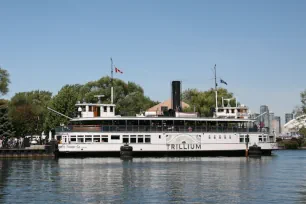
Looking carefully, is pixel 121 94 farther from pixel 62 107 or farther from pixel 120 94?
pixel 62 107

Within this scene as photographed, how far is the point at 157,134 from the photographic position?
248 feet

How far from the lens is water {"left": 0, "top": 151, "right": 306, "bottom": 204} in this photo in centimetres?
3425

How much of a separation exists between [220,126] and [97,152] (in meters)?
18.7

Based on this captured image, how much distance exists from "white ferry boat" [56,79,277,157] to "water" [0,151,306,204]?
51.7ft

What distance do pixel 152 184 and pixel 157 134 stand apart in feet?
114

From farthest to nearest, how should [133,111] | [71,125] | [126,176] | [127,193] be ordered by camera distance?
[133,111] → [71,125] → [126,176] → [127,193]

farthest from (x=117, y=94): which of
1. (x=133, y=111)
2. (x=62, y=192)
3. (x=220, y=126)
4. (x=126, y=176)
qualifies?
(x=62, y=192)

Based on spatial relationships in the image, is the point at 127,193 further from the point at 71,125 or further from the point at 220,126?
the point at 220,126

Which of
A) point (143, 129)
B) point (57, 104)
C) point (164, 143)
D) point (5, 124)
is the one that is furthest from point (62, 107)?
point (164, 143)

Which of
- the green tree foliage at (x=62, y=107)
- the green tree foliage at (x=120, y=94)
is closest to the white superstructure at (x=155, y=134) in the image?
the green tree foliage at (x=62, y=107)

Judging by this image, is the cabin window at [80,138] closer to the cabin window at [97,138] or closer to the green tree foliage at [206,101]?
the cabin window at [97,138]

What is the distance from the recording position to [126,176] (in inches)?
1833

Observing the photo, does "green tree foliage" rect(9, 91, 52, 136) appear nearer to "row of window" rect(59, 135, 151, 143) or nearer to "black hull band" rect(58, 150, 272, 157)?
"row of window" rect(59, 135, 151, 143)

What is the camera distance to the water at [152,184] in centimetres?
3425
